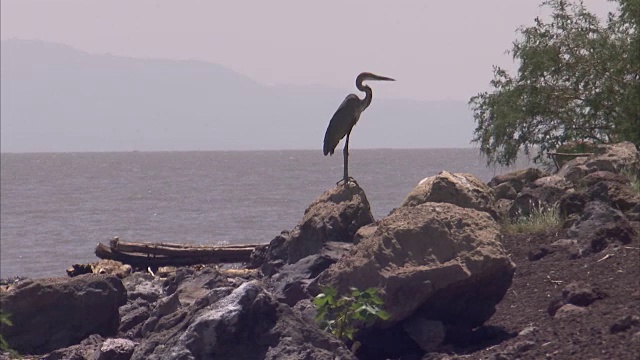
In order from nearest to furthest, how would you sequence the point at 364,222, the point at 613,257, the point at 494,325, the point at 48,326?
the point at 494,325, the point at 613,257, the point at 48,326, the point at 364,222

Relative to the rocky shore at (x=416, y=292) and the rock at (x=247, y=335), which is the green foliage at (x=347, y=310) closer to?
the rocky shore at (x=416, y=292)

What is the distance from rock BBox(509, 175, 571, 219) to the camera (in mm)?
14555

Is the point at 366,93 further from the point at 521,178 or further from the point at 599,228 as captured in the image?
the point at 599,228

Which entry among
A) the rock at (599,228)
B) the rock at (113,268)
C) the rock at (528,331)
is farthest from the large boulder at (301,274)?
the rock at (113,268)

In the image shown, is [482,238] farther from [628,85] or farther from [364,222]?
[628,85]

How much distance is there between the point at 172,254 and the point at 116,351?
854cm

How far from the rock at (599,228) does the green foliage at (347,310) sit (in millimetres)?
2887

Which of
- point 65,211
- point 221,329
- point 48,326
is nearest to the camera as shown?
point 221,329

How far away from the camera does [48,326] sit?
12789 millimetres

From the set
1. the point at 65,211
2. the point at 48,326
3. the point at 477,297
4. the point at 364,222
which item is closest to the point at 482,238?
the point at 477,297

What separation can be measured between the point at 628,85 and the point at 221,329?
46.4 feet

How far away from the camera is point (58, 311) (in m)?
12.8

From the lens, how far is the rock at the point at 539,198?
14.6 m

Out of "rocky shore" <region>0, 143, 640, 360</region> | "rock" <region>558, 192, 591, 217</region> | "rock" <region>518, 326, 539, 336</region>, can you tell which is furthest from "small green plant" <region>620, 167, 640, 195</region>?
"rock" <region>518, 326, 539, 336</region>
